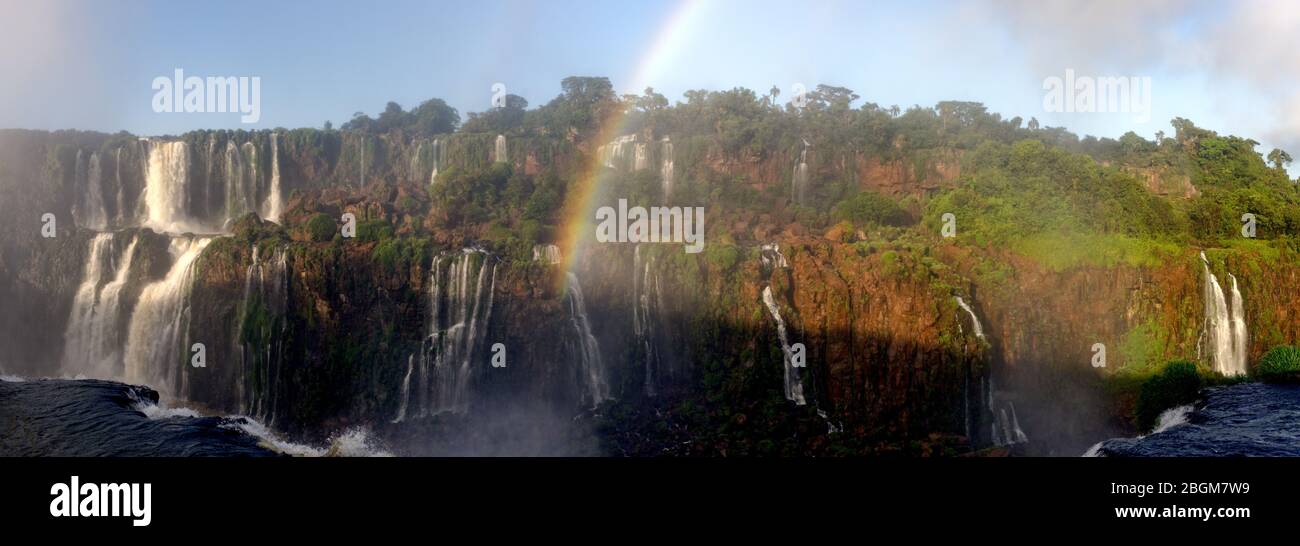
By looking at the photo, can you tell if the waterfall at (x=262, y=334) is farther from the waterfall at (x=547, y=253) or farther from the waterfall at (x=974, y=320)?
the waterfall at (x=974, y=320)

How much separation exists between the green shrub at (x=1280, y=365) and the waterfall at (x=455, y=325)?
27.0m

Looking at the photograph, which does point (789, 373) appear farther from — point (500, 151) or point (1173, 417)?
point (500, 151)

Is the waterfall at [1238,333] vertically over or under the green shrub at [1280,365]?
over

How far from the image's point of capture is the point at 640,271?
31422 millimetres

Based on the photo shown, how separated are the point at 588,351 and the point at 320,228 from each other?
40.8ft

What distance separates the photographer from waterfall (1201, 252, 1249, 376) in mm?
28422

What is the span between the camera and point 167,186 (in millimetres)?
41500

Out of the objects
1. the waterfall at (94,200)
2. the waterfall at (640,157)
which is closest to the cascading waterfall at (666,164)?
the waterfall at (640,157)

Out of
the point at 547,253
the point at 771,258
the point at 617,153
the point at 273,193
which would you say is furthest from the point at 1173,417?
the point at 273,193

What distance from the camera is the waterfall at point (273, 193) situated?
4284cm

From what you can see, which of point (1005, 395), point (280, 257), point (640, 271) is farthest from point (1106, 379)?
point (280, 257)

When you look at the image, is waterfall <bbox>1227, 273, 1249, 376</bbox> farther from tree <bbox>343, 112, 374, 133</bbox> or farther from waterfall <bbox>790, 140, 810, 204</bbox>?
tree <bbox>343, 112, 374, 133</bbox>

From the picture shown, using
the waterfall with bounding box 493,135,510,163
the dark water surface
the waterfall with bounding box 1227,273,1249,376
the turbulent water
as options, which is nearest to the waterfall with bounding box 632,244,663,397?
the turbulent water
